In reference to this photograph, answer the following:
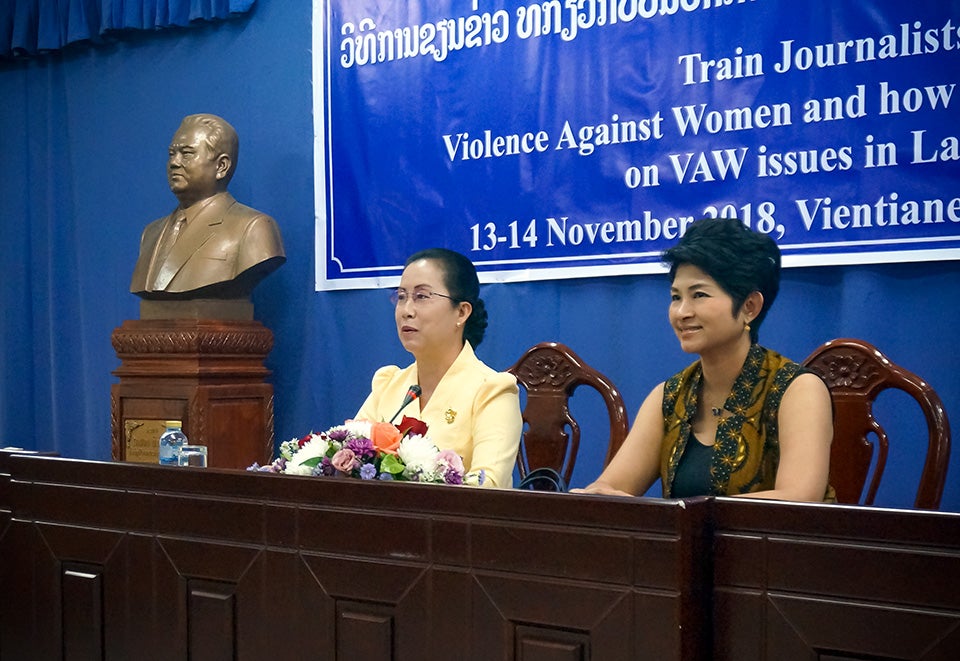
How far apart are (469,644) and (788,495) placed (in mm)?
758

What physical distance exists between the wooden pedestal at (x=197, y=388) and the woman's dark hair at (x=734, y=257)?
2.10m

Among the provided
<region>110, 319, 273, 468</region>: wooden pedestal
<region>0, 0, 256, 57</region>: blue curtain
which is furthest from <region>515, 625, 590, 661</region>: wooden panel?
<region>0, 0, 256, 57</region>: blue curtain

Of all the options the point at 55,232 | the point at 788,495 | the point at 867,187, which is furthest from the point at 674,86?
the point at 55,232

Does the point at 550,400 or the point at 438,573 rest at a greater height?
the point at 550,400

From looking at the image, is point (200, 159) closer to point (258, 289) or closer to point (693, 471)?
point (258, 289)

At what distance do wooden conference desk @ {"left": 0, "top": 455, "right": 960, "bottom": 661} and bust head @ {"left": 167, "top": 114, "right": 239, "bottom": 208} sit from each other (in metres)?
2.14

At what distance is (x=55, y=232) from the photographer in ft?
16.1

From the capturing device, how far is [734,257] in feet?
7.10

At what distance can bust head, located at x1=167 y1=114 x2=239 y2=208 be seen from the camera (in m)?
3.95

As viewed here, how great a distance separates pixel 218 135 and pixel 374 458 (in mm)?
2423

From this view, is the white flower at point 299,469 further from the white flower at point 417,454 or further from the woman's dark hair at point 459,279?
the woman's dark hair at point 459,279

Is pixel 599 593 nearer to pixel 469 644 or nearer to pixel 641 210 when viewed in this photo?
pixel 469 644

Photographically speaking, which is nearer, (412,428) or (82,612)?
(82,612)

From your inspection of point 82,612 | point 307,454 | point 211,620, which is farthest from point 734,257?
point 82,612
